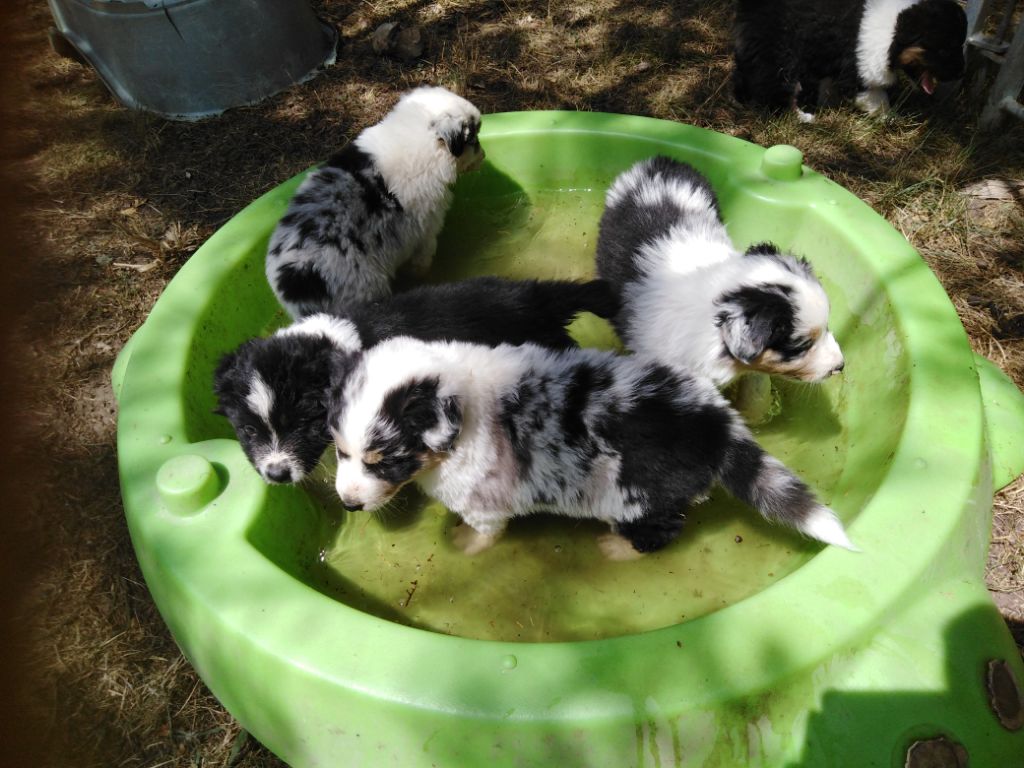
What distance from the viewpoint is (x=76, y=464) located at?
383 cm

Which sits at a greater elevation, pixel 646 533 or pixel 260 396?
pixel 260 396

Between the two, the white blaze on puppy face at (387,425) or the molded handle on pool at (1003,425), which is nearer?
the white blaze on puppy face at (387,425)

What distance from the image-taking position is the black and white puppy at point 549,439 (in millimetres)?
2518

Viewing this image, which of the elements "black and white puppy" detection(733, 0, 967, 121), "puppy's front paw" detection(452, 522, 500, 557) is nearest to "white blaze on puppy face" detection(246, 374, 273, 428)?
"puppy's front paw" detection(452, 522, 500, 557)

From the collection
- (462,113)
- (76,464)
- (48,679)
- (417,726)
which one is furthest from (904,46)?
(48,679)

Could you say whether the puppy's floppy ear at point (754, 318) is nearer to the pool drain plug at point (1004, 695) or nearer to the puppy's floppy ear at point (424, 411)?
the puppy's floppy ear at point (424, 411)

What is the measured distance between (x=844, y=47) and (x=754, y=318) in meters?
3.26

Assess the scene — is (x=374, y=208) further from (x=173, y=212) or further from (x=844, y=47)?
(x=844, y=47)

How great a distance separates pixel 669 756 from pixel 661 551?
1025 mm

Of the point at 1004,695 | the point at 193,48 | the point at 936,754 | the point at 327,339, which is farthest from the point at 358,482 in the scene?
the point at 193,48

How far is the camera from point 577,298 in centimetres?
322

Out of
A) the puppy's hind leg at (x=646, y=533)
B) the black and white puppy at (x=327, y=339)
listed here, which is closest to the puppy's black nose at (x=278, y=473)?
the black and white puppy at (x=327, y=339)

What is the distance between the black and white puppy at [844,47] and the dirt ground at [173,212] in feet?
0.73

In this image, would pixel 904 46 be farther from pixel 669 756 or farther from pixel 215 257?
pixel 669 756
